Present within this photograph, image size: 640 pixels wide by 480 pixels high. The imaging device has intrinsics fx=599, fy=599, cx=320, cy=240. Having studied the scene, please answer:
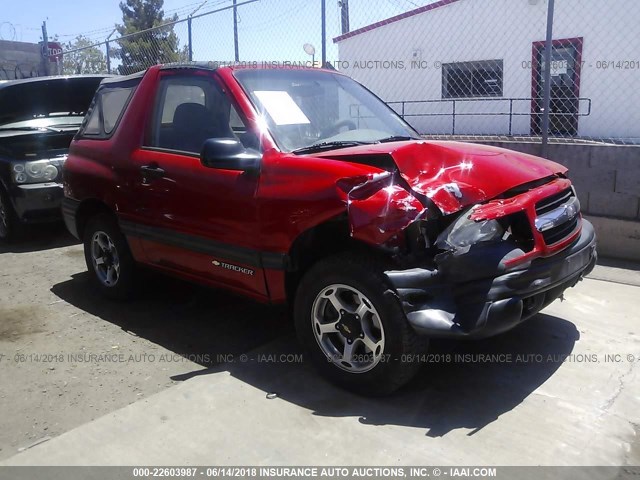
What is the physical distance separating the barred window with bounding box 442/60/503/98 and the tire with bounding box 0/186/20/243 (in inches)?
500

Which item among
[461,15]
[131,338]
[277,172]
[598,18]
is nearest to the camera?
[277,172]

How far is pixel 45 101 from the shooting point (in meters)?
7.82

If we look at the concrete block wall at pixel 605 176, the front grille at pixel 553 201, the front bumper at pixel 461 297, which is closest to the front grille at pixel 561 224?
the front grille at pixel 553 201

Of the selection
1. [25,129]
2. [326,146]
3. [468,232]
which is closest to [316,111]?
[326,146]

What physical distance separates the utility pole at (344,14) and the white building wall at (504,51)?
7875mm

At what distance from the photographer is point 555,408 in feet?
10.7

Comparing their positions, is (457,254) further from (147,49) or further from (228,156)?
(147,49)

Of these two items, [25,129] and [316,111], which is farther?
[25,129]

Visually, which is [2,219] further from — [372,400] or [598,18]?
→ [598,18]

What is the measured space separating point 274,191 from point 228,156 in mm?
361

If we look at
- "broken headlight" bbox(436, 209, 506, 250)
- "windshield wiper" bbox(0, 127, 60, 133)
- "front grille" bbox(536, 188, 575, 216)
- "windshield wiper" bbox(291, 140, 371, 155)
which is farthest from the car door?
"windshield wiper" bbox(0, 127, 60, 133)

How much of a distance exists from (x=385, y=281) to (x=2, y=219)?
598 cm

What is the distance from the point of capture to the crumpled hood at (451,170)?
3.16 meters

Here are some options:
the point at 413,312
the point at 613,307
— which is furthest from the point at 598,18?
the point at 413,312
